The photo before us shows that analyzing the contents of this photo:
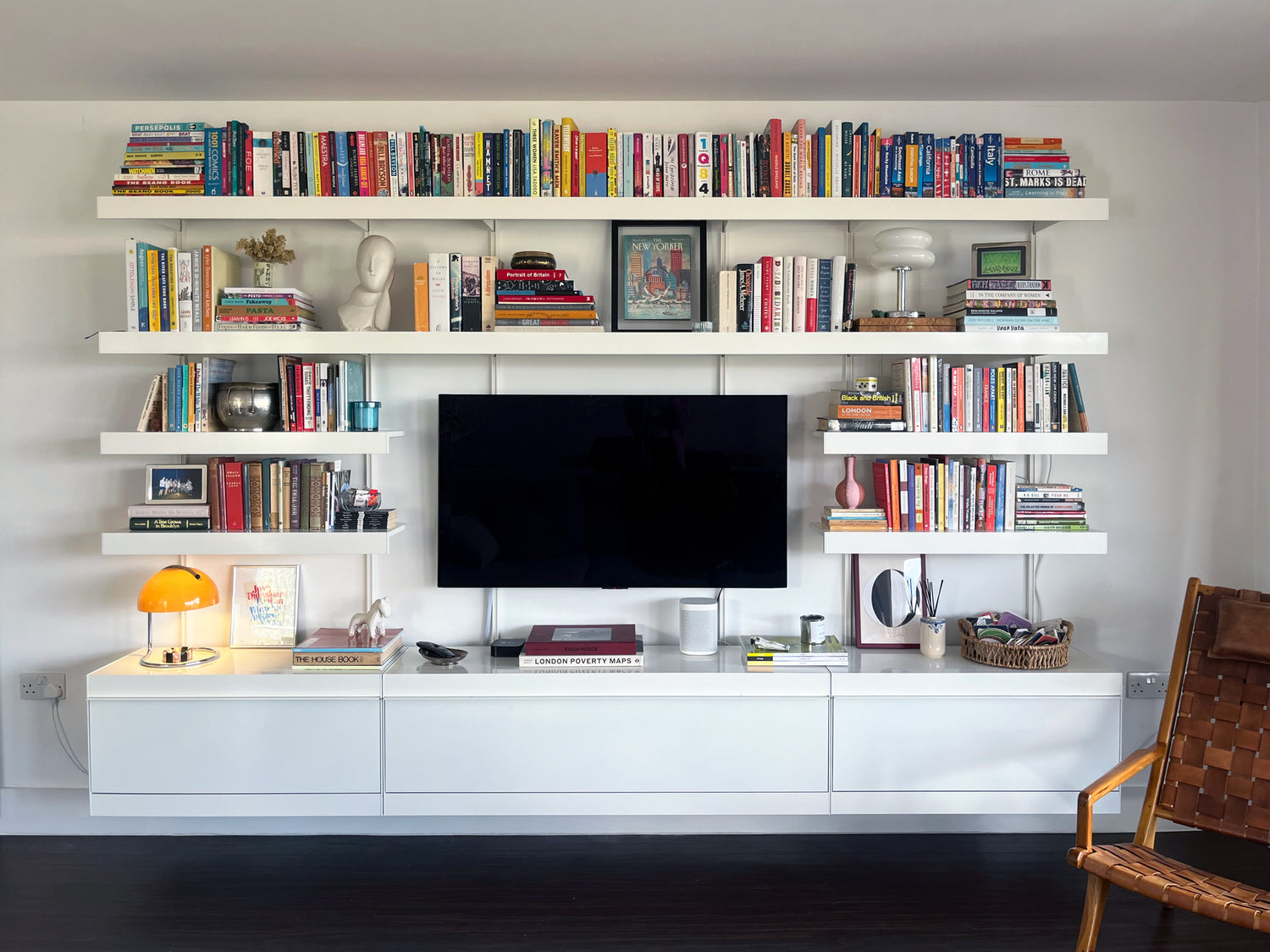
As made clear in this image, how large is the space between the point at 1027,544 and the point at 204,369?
2.67 m

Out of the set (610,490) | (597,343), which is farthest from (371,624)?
(597,343)

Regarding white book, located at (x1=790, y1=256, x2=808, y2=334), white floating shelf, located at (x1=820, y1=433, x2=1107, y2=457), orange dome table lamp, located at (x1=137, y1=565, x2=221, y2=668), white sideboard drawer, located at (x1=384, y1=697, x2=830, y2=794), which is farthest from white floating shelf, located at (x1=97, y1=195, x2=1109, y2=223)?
white sideboard drawer, located at (x1=384, y1=697, x2=830, y2=794)

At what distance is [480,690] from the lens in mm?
2750

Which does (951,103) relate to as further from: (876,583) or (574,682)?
(574,682)

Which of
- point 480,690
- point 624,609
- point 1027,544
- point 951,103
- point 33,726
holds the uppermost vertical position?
point 951,103

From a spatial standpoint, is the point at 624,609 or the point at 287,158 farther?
the point at 624,609

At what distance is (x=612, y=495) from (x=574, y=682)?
61cm

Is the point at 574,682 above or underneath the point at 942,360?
underneath

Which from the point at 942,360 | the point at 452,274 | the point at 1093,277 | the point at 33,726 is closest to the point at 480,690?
the point at 452,274

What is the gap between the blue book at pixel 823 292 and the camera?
2.88 m

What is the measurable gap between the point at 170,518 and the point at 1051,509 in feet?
9.27

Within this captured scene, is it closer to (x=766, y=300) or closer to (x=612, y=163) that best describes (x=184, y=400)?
(x=612, y=163)

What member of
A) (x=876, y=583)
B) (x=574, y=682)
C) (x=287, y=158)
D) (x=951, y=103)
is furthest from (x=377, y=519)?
(x=951, y=103)

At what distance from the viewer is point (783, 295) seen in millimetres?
2871
